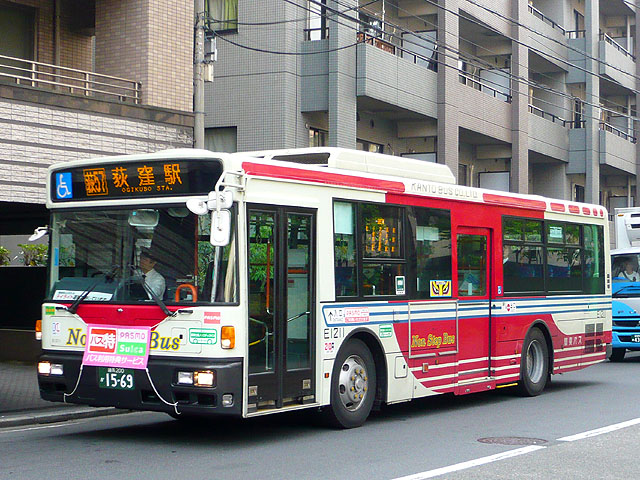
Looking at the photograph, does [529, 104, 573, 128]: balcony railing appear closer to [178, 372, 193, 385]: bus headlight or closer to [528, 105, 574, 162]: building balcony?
[528, 105, 574, 162]: building balcony

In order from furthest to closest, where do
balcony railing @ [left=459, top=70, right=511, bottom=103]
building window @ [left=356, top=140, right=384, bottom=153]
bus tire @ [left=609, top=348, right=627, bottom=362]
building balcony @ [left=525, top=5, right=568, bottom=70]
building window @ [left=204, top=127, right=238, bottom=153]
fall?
building balcony @ [left=525, top=5, right=568, bottom=70], balcony railing @ [left=459, top=70, right=511, bottom=103], building window @ [left=356, top=140, right=384, bottom=153], building window @ [left=204, top=127, right=238, bottom=153], bus tire @ [left=609, top=348, right=627, bottom=362]

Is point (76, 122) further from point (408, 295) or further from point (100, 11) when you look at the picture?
point (408, 295)

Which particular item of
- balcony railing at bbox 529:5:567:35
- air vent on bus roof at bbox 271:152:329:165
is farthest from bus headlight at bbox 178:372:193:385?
balcony railing at bbox 529:5:567:35

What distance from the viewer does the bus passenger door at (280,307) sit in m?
10.0

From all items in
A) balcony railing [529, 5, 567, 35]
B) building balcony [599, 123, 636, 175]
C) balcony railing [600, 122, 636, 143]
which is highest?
balcony railing [529, 5, 567, 35]

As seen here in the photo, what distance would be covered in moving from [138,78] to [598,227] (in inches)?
347

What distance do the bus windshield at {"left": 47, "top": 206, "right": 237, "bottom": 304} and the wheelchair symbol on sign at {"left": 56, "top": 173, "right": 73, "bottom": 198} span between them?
0.20 metres

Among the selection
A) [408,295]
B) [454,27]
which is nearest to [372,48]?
[454,27]

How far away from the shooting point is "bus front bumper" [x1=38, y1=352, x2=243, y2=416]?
9586 mm

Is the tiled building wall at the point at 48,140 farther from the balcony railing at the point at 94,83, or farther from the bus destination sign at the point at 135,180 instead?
the bus destination sign at the point at 135,180

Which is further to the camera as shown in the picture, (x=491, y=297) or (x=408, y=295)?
(x=491, y=297)

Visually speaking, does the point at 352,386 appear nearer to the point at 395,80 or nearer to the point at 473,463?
the point at 473,463

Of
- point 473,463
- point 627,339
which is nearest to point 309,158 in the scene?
point 473,463

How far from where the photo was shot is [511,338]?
1459 centimetres
